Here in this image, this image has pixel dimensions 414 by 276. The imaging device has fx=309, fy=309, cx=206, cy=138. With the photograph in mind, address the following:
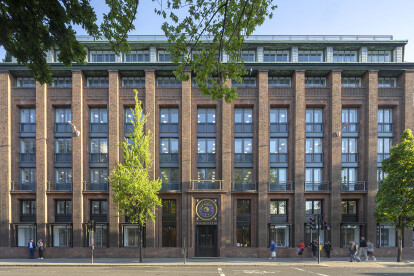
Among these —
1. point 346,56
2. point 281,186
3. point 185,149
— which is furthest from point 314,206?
point 346,56

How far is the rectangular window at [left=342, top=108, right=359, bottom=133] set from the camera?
29141 mm

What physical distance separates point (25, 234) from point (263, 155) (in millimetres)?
22828

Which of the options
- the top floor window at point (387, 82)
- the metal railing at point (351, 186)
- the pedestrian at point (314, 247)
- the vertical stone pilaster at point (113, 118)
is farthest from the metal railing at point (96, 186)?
the top floor window at point (387, 82)

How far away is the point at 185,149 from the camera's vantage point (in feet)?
91.3

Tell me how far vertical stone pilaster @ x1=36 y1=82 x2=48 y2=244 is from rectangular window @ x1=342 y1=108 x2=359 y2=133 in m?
27.7

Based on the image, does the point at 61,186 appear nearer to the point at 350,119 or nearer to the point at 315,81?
the point at 315,81

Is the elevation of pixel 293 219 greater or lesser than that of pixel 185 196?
lesser

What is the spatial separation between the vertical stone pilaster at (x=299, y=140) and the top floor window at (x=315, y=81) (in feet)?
4.56

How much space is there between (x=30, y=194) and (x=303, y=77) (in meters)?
27.0

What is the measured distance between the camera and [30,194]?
2797 cm

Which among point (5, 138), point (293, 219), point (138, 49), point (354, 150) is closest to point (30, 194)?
point (5, 138)

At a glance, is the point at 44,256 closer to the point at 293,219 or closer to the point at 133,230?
the point at 133,230

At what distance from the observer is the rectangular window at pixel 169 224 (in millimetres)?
27906

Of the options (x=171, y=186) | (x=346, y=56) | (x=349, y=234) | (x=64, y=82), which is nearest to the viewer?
(x=171, y=186)
